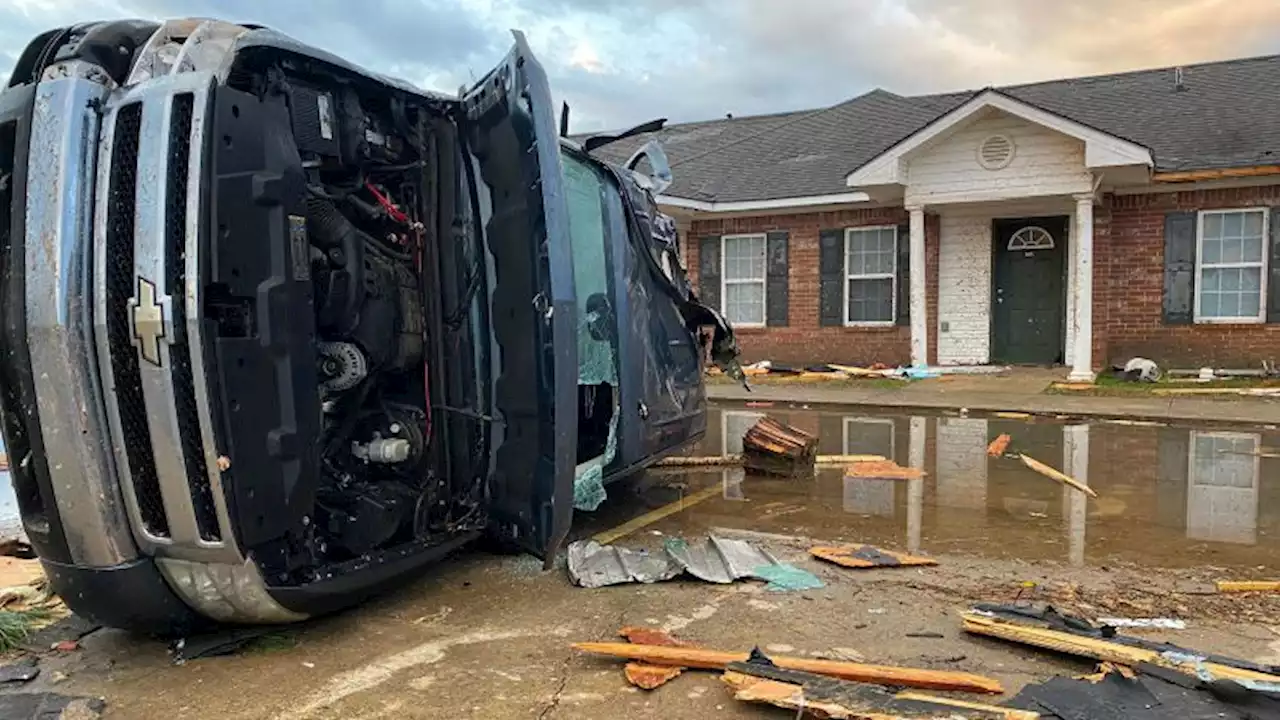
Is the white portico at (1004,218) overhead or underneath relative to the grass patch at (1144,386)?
overhead

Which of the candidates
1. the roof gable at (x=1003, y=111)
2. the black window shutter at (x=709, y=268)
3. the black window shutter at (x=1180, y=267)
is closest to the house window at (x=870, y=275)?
the roof gable at (x=1003, y=111)

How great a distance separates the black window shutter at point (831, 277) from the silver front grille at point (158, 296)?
14.1 m

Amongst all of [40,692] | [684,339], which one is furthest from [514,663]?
[684,339]

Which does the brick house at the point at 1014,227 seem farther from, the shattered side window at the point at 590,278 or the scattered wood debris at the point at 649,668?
the scattered wood debris at the point at 649,668

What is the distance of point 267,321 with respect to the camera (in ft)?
10.0

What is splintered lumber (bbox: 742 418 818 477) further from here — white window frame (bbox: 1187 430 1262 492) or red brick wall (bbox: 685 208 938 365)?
red brick wall (bbox: 685 208 938 365)

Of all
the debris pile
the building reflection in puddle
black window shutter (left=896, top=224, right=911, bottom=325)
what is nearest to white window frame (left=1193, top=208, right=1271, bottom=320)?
black window shutter (left=896, top=224, right=911, bottom=325)

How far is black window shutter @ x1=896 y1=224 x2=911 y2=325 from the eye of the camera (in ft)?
50.8

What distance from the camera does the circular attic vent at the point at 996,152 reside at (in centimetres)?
1387

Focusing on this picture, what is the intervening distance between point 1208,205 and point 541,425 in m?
13.5

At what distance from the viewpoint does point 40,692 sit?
3191mm

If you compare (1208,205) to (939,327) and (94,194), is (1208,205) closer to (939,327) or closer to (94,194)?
(939,327)

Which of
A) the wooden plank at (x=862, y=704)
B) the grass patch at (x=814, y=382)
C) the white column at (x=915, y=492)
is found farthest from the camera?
the grass patch at (x=814, y=382)

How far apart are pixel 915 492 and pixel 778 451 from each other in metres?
1.08
